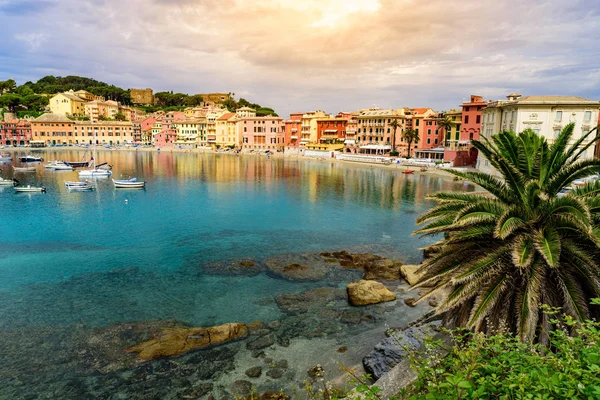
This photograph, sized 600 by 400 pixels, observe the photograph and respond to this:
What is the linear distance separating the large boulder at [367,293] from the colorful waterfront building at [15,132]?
575ft

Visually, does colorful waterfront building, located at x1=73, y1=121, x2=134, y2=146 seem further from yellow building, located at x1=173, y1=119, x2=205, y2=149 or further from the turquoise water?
the turquoise water

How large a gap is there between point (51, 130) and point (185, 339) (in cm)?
17284

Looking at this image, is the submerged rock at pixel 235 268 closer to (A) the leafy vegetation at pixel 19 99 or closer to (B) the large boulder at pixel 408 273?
(B) the large boulder at pixel 408 273

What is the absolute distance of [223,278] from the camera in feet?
80.0

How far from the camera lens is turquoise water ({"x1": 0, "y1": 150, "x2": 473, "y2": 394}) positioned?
793 inches

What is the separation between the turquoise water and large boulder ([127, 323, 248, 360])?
1.39m

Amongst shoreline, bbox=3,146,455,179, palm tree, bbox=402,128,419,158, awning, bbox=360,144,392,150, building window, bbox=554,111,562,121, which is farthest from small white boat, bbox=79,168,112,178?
building window, bbox=554,111,562,121

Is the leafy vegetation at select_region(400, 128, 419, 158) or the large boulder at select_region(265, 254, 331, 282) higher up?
the leafy vegetation at select_region(400, 128, 419, 158)

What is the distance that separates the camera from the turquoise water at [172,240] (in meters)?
20.1

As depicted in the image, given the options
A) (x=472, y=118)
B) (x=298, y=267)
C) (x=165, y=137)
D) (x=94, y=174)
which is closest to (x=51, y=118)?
(x=165, y=137)

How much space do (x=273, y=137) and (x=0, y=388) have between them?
441 feet

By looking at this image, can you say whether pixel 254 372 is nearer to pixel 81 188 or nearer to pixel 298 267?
pixel 298 267

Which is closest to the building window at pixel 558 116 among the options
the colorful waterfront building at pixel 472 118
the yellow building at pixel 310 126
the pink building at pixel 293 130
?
the colorful waterfront building at pixel 472 118

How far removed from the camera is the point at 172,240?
33.0 m
